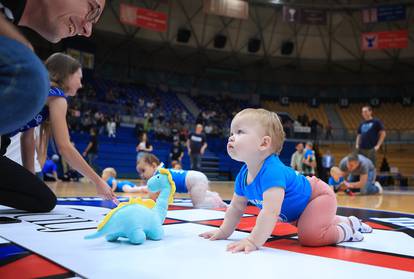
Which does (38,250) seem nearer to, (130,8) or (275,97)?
(130,8)

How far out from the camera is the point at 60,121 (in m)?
1.84

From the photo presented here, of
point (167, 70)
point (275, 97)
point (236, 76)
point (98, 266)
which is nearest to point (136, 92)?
point (167, 70)

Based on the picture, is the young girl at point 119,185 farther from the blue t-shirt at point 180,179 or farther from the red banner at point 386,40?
the red banner at point 386,40

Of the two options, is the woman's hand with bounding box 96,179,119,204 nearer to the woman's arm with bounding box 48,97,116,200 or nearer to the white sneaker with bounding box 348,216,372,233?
the woman's arm with bounding box 48,97,116,200

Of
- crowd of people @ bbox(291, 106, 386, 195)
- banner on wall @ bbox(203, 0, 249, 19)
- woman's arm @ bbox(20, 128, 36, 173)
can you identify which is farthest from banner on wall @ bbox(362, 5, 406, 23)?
woman's arm @ bbox(20, 128, 36, 173)

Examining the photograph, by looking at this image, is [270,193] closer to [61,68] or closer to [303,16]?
[61,68]

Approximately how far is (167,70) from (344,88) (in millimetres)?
9010

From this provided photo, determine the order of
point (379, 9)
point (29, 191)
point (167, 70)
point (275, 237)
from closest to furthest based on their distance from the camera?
point (275, 237) < point (29, 191) < point (379, 9) < point (167, 70)

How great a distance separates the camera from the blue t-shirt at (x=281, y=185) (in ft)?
4.23

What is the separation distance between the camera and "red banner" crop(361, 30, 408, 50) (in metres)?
11.7

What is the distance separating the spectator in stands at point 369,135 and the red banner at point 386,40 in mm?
7167

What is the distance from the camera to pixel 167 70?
1764 cm

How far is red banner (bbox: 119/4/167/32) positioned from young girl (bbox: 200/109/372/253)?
33.6ft

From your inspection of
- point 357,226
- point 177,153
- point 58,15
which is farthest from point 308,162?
point 58,15
